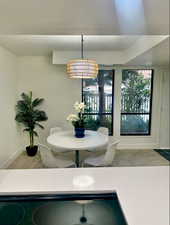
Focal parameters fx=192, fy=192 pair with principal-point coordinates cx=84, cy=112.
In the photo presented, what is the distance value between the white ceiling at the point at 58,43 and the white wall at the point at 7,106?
0.93ft

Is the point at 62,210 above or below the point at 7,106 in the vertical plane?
below

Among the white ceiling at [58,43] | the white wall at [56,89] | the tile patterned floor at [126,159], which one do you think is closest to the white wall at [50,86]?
the white wall at [56,89]

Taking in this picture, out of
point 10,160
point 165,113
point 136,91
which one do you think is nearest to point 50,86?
point 10,160

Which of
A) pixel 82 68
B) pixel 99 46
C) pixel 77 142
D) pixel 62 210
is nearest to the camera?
pixel 62 210

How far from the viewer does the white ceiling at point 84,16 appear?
1.04 m

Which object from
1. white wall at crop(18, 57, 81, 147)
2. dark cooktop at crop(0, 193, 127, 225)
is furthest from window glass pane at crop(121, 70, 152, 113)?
dark cooktop at crop(0, 193, 127, 225)

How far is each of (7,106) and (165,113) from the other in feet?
Result: 12.8

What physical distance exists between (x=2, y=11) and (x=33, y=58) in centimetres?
377

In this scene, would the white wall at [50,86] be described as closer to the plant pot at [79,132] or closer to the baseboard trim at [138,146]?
the plant pot at [79,132]

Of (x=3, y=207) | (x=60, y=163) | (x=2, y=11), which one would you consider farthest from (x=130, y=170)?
(x=60, y=163)

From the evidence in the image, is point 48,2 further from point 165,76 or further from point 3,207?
point 165,76

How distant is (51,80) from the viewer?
482cm

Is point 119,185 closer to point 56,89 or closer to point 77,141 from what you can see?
point 77,141

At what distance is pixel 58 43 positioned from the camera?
3.64 metres
